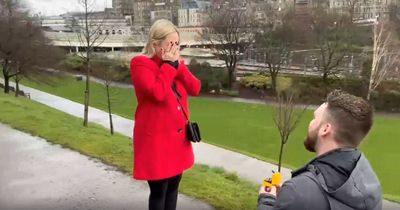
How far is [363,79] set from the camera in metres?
31.0

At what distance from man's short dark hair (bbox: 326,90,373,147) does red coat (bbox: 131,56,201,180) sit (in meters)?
1.30

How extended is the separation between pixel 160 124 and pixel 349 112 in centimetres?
145

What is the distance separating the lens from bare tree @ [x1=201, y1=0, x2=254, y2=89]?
1657 inches

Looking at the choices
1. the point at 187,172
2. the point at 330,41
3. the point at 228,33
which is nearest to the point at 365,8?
the point at 330,41

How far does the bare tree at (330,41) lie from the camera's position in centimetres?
3528

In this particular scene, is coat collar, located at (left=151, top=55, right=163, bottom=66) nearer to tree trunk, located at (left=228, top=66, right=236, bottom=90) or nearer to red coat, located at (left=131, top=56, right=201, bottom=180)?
red coat, located at (left=131, top=56, right=201, bottom=180)

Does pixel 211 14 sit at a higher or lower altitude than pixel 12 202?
higher

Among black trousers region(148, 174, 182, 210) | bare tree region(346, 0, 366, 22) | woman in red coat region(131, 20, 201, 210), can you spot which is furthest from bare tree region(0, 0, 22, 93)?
woman in red coat region(131, 20, 201, 210)

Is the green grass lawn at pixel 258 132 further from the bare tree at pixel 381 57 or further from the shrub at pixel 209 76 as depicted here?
the bare tree at pixel 381 57

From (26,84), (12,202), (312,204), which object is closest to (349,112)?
(312,204)

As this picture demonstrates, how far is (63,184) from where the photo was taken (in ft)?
16.6

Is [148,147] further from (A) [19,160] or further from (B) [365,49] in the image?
(B) [365,49]

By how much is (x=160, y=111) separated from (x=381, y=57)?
3049cm

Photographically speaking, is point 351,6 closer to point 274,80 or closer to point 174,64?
point 274,80
